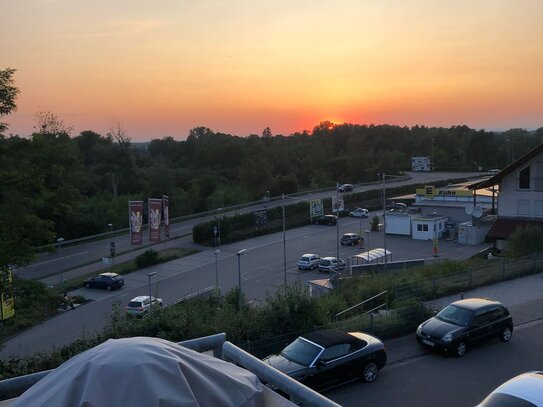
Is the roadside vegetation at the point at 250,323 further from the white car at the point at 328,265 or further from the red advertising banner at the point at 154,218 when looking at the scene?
the red advertising banner at the point at 154,218

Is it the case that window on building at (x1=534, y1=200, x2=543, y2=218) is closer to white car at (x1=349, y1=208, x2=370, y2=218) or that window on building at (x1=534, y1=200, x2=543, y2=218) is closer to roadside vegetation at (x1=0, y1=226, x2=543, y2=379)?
roadside vegetation at (x1=0, y1=226, x2=543, y2=379)

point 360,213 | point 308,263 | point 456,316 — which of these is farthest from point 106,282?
point 360,213

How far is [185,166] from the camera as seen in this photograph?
3954 inches

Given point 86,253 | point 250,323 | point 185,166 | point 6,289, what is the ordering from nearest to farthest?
point 250,323 < point 6,289 < point 86,253 < point 185,166

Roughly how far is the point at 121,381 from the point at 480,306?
44.9 ft

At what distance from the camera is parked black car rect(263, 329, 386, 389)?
11094 mm

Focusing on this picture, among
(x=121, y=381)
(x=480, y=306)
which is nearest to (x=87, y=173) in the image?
(x=480, y=306)

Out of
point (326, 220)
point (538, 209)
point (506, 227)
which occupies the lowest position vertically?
point (326, 220)

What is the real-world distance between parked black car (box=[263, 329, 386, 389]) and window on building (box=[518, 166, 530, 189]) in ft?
86.4

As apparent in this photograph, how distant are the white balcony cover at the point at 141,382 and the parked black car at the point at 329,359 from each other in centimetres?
852

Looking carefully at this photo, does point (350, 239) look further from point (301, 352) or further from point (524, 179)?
point (301, 352)

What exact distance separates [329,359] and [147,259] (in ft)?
117

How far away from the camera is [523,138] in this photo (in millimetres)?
118688

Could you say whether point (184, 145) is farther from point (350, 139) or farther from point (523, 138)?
point (523, 138)
